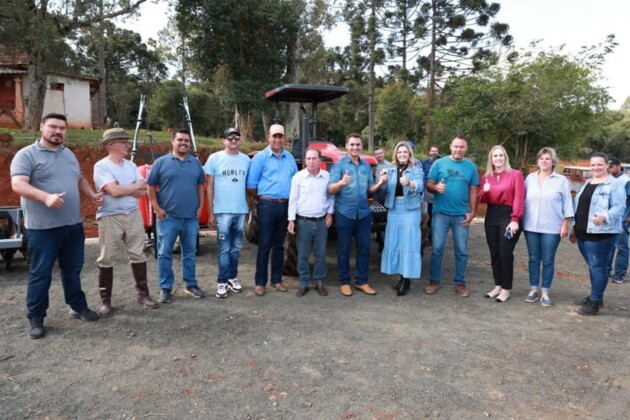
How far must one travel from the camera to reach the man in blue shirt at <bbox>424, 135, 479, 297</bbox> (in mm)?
5129

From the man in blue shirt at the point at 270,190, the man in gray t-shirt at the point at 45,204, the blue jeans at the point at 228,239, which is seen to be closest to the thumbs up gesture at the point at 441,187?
the man in blue shirt at the point at 270,190

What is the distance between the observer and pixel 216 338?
3988mm

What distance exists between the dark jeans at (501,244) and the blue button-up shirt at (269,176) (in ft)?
7.59

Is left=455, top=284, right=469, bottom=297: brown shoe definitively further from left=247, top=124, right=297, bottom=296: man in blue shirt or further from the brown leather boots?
the brown leather boots

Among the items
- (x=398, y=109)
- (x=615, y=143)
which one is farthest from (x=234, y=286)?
(x=615, y=143)

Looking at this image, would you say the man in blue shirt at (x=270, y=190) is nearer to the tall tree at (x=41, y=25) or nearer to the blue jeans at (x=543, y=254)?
the blue jeans at (x=543, y=254)

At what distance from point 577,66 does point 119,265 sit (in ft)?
56.8

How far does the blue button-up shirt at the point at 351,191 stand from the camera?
506cm

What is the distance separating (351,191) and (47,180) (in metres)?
2.92

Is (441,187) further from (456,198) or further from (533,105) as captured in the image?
(533,105)

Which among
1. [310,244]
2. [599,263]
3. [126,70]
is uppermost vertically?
[126,70]

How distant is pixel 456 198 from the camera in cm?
512

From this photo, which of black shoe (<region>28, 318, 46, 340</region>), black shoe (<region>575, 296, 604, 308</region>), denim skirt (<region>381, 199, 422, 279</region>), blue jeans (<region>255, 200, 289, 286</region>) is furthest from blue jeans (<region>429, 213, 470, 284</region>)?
black shoe (<region>28, 318, 46, 340</region>)

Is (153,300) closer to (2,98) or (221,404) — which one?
(221,404)
